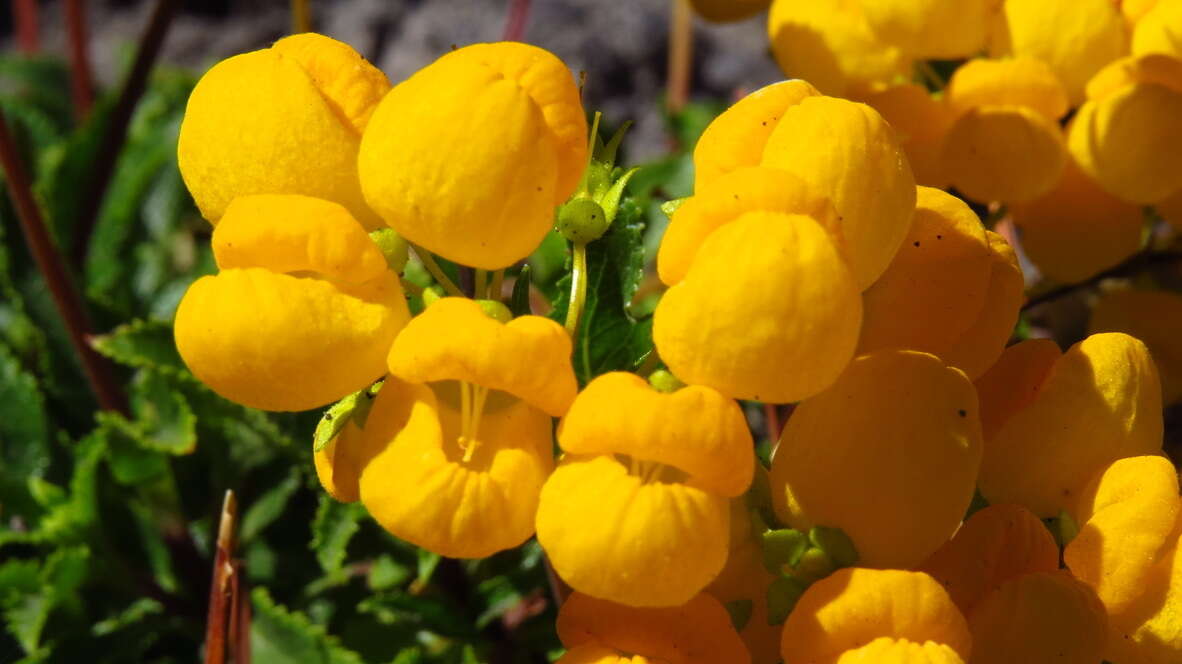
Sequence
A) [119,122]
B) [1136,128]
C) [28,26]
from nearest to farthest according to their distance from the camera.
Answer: [1136,128], [119,122], [28,26]

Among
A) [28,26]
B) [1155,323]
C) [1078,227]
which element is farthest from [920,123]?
[28,26]

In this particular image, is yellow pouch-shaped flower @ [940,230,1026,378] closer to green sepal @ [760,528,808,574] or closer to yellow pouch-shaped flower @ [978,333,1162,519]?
yellow pouch-shaped flower @ [978,333,1162,519]

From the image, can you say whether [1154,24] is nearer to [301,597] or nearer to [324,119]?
[324,119]

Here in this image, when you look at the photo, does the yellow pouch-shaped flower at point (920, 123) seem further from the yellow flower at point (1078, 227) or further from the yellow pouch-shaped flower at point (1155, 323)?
the yellow pouch-shaped flower at point (1155, 323)

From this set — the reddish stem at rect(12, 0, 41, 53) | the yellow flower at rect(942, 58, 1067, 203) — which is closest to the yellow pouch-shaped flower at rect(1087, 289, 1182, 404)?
the yellow flower at rect(942, 58, 1067, 203)

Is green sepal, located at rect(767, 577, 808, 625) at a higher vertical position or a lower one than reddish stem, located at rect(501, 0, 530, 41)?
higher

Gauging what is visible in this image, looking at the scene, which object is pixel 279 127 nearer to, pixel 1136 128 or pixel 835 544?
pixel 835 544
